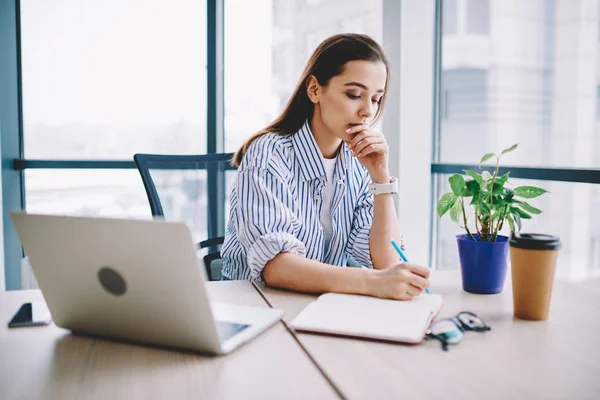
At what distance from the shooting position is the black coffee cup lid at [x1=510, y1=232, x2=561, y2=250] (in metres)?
0.92

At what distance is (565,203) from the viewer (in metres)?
2.29

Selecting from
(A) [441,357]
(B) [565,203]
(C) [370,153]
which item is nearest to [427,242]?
(B) [565,203]

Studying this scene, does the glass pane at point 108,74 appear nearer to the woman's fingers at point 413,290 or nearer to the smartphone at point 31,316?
the smartphone at point 31,316

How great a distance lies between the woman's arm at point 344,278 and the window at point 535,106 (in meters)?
1.35

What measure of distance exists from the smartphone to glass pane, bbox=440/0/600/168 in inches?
78.7

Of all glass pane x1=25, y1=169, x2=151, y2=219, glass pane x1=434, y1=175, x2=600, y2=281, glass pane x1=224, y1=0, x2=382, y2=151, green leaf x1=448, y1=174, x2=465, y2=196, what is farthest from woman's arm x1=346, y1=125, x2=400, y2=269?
glass pane x1=25, y1=169, x2=151, y2=219

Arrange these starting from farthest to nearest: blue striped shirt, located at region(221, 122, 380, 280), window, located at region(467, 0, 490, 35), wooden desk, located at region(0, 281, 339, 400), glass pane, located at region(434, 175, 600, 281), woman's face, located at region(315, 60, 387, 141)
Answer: window, located at region(467, 0, 490, 35) → glass pane, located at region(434, 175, 600, 281) → woman's face, located at region(315, 60, 387, 141) → blue striped shirt, located at region(221, 122, 380, 280) → wooden desk, located at region(0, 281, 339, 400)

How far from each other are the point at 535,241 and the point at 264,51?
257 cm

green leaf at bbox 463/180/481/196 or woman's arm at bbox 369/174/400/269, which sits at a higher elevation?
green leaf at bbox 463/180/481/196

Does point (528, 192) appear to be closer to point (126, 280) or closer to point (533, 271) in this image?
point (533, 271)

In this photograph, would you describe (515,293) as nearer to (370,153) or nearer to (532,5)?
(370,153)

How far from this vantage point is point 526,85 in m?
2.57

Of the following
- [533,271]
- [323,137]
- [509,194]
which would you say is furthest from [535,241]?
[323,137]

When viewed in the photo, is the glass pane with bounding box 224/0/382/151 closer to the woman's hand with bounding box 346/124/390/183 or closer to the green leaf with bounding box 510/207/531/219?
the woman's hand with bounding box 346/124/390/183
